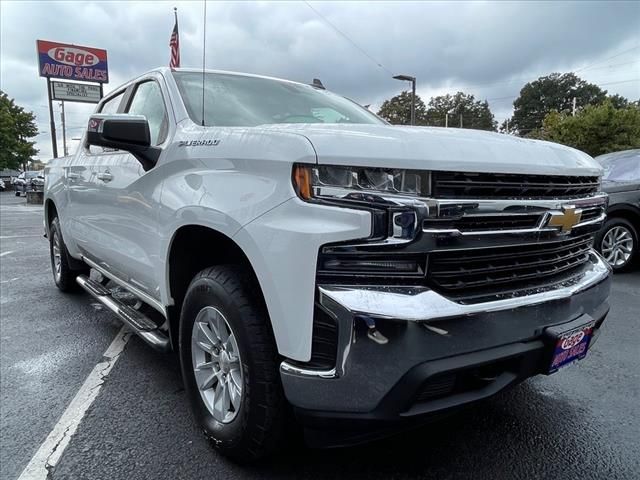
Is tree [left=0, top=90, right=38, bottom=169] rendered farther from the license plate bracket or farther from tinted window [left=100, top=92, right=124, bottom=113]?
the license plate bracket

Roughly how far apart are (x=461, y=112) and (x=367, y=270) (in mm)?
64277

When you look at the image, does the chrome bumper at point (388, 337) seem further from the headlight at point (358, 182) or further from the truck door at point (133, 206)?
the truck door at point (133, 206)

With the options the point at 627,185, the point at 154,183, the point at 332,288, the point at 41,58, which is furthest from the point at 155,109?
the point at 41,58

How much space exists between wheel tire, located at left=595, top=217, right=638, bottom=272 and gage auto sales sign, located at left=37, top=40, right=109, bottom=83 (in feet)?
83.5

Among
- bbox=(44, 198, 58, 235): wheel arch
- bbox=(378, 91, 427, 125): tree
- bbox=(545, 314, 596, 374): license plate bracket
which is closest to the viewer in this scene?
bbox=(545, 314, 596, 374): license plate bracket

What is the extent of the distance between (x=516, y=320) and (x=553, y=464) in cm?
91

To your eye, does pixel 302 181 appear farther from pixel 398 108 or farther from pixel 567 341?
pixel 398 108

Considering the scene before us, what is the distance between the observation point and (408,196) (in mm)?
1654

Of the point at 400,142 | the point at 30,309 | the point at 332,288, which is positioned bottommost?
the point at 30,309

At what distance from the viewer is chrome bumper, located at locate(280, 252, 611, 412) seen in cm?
157

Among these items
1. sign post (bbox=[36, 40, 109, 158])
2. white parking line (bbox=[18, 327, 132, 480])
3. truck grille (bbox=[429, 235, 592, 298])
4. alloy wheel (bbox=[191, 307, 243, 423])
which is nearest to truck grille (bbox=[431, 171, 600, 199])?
truck grille (bbox=[429, 235, 592, 298])

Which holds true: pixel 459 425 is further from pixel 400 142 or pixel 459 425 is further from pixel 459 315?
pixel 400 142

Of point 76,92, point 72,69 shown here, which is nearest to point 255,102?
point 76,92

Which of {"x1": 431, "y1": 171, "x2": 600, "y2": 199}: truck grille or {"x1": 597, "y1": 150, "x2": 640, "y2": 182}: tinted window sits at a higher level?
{"x1": 597, "y1": 150, "x2": 640, "y2": 182}: tinted window
